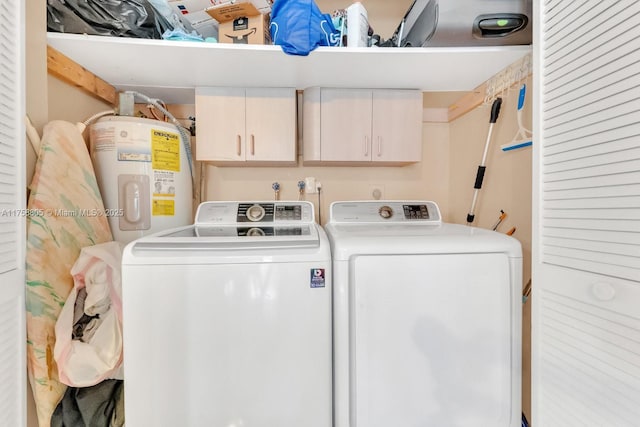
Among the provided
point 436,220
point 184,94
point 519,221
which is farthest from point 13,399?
point 519,221

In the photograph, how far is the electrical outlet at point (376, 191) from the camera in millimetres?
1968

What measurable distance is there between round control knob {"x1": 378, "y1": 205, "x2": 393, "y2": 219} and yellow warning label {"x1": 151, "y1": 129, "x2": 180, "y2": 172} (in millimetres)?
1157

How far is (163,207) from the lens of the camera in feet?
4.84

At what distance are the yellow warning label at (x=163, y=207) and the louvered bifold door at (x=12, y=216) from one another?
52cm

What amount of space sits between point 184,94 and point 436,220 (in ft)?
5.57

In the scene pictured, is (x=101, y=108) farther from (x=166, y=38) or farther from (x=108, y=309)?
(x=108, y=309)

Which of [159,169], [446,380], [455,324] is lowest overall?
[446,380]
